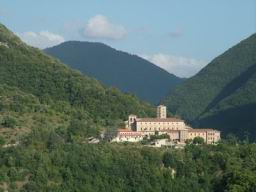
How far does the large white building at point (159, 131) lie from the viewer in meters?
71.3

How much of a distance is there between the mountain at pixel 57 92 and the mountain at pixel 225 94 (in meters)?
30.9

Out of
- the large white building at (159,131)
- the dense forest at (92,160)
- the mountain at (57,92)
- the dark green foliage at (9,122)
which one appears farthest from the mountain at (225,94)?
the dark green foliage at (9,122)

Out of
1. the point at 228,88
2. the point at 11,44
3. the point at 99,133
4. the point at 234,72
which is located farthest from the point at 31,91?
the point at 234,72

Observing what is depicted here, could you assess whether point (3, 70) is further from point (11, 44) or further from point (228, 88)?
point (228, 88)

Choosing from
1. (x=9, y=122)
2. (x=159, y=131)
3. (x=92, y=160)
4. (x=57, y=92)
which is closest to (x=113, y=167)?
(x=92, y=160)

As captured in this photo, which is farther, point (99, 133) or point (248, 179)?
point (99, 133)

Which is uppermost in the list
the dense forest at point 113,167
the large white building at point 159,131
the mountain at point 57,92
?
the mountain at point 57,92

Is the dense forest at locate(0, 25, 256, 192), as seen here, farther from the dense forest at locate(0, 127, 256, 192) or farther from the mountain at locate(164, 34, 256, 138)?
the mountain at locate(164, 34, 256, 138)

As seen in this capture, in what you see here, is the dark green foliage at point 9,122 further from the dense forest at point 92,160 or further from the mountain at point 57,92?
the mountain at point 57,92

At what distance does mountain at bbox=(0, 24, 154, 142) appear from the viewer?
7956cm

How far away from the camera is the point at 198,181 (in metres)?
66.1

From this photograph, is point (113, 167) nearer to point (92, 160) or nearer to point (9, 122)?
point (92, 160)

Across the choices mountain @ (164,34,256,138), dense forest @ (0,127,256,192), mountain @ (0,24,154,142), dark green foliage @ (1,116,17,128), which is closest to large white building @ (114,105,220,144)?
dense forest @ (0,127,256,192)

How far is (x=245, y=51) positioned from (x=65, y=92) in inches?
3331
